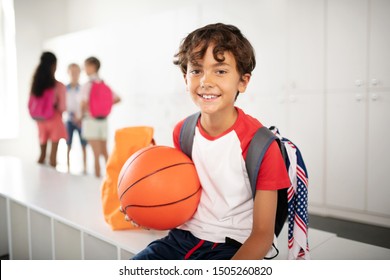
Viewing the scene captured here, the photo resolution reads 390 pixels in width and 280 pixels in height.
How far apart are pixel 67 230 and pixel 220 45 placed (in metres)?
1.01

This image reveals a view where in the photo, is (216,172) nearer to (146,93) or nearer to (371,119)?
(371,119)

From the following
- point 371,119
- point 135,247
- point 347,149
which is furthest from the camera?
point 347,149

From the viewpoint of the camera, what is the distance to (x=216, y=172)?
1.04 metres

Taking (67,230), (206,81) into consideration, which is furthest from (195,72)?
(67,230)

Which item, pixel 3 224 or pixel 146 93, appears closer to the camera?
pixel 3 224

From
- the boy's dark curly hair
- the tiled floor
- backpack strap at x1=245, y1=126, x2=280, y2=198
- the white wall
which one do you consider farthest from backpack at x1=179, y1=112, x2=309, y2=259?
the white wall

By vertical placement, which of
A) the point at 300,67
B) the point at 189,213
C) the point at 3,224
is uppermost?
the point at 300,67

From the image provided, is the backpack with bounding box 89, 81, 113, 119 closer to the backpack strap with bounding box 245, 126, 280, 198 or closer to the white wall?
the white wall

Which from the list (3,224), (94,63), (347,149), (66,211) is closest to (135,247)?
(66,211)

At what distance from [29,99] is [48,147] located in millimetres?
586

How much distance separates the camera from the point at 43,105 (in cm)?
289

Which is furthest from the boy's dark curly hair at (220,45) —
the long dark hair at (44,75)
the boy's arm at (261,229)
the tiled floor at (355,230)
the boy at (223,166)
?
the long dark hair at (44,75)

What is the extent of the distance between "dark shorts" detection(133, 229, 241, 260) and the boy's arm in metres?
0.08

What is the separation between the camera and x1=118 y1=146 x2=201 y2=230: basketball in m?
1.01
